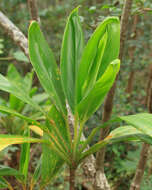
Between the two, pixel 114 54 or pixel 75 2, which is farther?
pixel 75 2

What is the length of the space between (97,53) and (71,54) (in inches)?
4.5

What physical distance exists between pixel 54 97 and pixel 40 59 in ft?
0.44

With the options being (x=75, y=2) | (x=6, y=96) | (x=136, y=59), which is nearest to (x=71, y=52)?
(x=75, y=2)

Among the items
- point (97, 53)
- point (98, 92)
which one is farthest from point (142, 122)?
point (97, 53)

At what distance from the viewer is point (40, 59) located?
75cm

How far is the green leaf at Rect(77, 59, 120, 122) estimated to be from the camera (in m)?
0.55

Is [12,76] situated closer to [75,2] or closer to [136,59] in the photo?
[75,2]

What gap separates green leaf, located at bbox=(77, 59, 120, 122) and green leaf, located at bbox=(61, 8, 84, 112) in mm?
75

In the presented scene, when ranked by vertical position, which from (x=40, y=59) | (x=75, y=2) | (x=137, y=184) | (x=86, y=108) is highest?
(x=75, y=2)

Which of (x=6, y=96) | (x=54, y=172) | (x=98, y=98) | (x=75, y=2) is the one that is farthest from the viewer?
(x=6, y=96)

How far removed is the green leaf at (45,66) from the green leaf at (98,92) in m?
0.11

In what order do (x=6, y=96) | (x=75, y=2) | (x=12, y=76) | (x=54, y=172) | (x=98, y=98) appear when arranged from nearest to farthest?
(x=98, y=98), (x=54, y=172), (x=75, y=2), (x=12, y=76), (x=6, y=96)

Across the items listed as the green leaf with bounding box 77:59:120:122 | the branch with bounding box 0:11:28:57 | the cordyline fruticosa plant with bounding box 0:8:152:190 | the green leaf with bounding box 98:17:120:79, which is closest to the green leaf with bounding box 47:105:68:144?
the cordyline fruticosa plant with bounding box 0:8:152:190

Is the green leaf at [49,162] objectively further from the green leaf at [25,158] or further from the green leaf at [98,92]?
the green leaf at [98,92]
